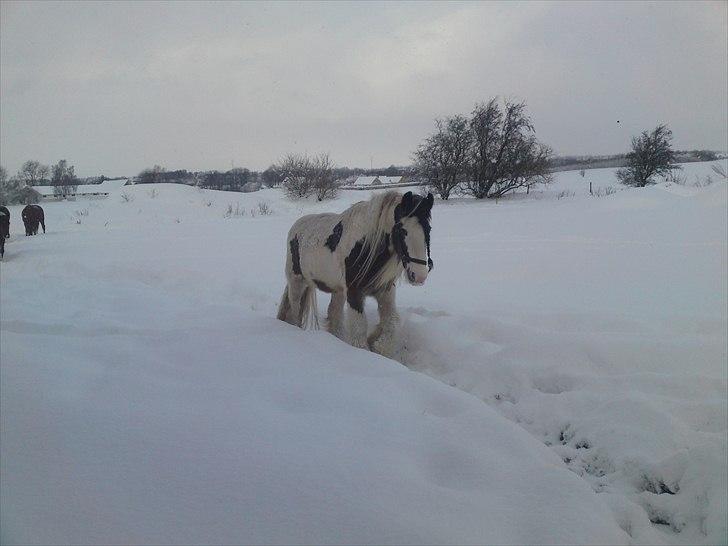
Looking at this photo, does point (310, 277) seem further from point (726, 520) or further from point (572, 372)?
point (726, 520)

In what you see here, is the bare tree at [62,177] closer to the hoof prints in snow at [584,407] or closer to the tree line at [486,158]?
the hoof prints in snow at [584,407]

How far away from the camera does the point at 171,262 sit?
7621 millimetres

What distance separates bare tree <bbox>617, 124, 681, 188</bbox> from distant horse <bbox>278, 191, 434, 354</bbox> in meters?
32.8

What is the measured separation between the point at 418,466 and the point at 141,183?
1267 inches

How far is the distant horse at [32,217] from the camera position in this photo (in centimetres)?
746

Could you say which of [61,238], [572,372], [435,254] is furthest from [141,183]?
[572,372]

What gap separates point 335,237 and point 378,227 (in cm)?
50

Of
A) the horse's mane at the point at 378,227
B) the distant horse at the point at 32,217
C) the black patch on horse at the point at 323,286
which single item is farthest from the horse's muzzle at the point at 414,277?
the distant horse at the point at 32,217

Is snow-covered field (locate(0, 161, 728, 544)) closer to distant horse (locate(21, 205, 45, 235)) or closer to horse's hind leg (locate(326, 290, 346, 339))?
horse's hind leg (locate(326, 290, 346, 339))

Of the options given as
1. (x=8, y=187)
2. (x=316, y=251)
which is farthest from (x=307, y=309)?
(x=8, y=187)

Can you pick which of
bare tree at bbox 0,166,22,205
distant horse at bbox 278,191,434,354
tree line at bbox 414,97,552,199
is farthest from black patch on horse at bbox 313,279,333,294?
tree line at bbox 414,97,552,199

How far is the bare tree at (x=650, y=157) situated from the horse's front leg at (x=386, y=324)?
1288 inches

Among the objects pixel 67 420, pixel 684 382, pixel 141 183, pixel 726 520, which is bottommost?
pixel 726 520

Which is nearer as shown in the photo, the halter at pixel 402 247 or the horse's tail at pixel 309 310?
the halter at pixel 402 247
